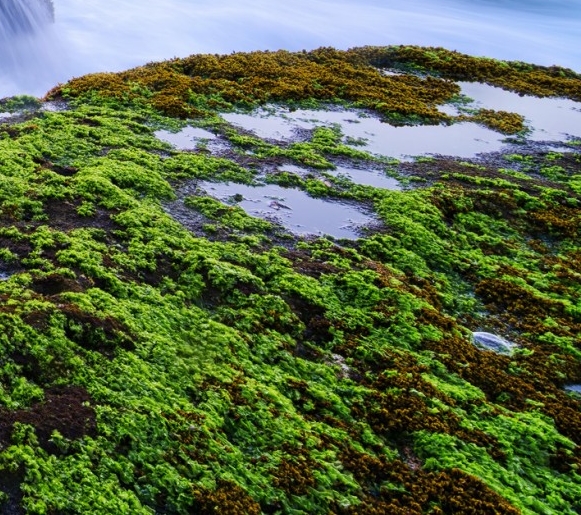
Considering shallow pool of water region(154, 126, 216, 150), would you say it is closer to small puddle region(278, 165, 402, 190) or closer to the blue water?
small puddle region(278, 165, 402, 190)

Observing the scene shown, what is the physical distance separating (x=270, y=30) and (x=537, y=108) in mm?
22400

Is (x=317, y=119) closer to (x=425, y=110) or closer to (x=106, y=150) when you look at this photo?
(x=425, y=110)

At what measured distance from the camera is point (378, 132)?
1770 centimetres

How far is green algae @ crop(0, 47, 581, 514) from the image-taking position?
21.6ft

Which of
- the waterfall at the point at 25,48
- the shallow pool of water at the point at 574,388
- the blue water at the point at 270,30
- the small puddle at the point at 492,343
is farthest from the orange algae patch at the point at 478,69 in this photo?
the shallow pool of water at the point at 574,388

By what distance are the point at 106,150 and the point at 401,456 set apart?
9.32m

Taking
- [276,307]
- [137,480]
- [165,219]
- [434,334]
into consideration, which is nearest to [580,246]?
[434,334]

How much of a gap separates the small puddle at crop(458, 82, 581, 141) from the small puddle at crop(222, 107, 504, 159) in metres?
1.85

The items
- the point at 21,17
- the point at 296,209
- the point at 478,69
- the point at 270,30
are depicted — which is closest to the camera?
the point at 296,209

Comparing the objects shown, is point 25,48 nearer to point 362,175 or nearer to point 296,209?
point 362,175

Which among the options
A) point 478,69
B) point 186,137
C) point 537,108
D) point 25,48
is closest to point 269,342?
point 186,137

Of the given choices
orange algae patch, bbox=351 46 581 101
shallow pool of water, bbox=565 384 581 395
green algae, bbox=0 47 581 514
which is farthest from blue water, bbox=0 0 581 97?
shallow pool of water, bbox=565 384 581 395

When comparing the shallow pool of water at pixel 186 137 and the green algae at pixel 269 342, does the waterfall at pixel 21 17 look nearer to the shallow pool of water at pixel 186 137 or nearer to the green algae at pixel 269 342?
the green algae at pixel 269 342

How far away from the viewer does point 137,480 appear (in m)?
6.21
